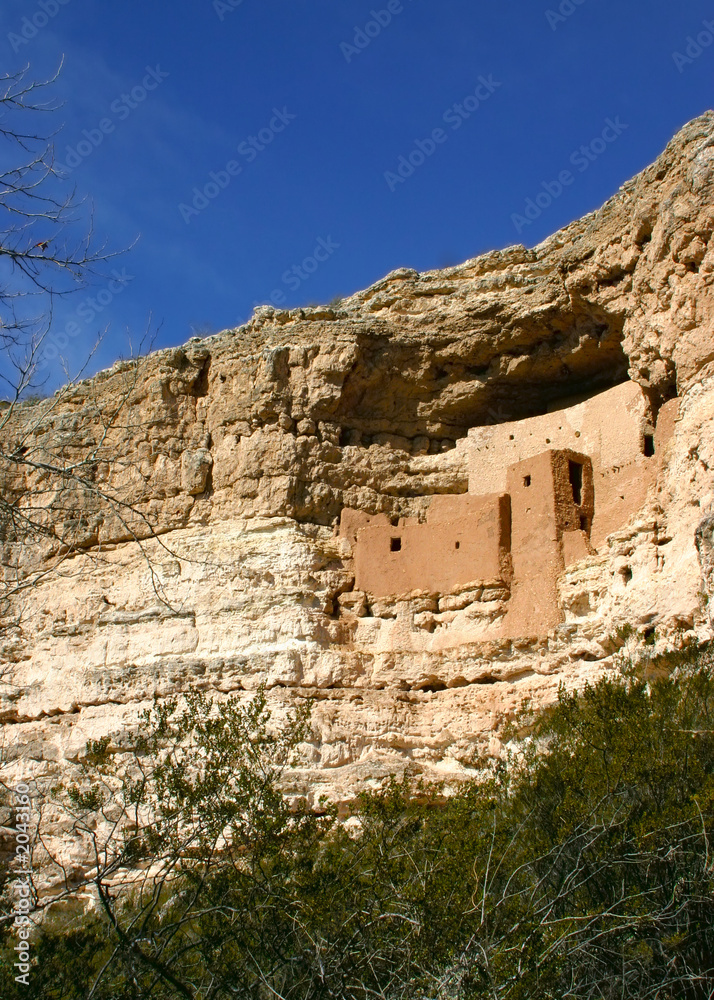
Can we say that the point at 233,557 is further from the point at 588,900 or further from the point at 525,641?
the point at 588,900

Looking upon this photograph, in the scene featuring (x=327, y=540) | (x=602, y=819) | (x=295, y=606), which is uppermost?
(x=327, y=540)

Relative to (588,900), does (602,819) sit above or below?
above

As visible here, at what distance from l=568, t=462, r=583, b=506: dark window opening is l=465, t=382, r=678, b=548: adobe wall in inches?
9.0

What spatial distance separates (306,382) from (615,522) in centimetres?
593

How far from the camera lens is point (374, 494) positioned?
18.3 metres

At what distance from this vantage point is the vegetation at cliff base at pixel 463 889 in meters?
7.80

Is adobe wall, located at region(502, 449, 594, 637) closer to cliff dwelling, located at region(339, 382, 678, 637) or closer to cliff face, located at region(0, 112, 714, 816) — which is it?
cliff dwelling, located at region(339, 382, 678, 637)

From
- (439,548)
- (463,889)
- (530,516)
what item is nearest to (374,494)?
(439,548)

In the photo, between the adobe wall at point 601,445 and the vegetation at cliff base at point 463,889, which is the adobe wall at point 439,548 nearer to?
the adobe wall at point 601,445

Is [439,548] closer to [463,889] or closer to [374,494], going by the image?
[374,494]

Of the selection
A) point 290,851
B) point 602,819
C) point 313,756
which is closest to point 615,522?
point 313,756

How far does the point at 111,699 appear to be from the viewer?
17047 millimetres

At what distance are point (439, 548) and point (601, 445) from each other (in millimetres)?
2857

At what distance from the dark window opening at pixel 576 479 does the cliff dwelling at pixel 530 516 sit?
0.01 meters
